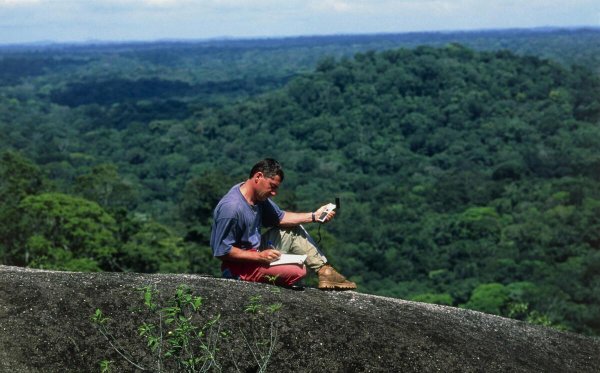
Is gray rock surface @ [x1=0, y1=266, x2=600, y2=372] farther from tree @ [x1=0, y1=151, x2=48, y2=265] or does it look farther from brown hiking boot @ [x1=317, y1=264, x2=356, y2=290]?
tree @ [x1=0, y1=151, x2=48, y2=265]

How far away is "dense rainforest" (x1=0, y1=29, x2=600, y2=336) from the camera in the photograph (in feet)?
140

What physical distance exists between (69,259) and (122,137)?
100 metres

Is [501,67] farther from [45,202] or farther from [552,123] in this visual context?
[45,202]

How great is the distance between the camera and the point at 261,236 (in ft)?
29.5

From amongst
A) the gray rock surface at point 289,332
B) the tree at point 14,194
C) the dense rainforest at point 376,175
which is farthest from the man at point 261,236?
the tree at point 14,194

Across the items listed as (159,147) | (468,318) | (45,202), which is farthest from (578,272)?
(159,147)

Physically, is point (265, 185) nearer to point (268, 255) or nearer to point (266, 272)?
point (268, 255)

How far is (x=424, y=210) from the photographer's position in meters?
81.9

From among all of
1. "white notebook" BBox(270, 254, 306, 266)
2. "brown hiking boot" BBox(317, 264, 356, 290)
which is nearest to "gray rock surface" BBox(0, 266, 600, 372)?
"brown hiking boot" BBox(317, 264, 356, 290)

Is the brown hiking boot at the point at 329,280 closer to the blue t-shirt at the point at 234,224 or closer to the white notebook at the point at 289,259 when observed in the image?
the white notebook at the point at 289,259

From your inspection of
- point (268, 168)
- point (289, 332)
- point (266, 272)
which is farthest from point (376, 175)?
point (289, 332)

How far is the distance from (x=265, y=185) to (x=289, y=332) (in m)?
1.45

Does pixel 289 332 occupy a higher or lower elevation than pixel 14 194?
higher

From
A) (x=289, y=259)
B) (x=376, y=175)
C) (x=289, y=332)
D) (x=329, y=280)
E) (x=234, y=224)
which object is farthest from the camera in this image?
(x=376, y=175)
